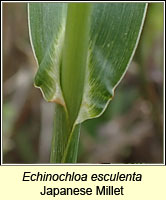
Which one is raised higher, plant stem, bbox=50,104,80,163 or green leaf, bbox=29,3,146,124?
green leaf, bbox=29,3,146,124

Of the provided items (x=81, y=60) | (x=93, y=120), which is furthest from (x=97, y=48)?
(x=93, y=120)

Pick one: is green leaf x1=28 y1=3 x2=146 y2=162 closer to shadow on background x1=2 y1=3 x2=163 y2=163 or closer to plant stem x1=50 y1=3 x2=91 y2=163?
plant stem x1=50 y1=3 x2=91 y2=163

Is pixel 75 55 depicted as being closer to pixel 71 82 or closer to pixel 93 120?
pixel 71 82

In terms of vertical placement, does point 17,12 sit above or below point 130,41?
above

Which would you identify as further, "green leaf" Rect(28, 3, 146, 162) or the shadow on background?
the shadow on background

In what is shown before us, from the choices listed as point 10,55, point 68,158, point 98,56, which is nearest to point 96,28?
point 98,56

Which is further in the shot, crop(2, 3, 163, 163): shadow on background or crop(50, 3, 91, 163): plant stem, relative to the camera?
crop(2, 3, 163, 163): shadow on background

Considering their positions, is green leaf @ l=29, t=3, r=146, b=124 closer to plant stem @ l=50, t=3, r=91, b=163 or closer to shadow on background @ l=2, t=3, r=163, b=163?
plant stem @ l=50, t=3, r=91, b=163

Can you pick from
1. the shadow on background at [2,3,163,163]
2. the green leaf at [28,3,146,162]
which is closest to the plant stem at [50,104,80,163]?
the green leaf at [28,3,146,162]

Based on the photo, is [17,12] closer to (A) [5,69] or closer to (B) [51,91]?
(A) [5,69]

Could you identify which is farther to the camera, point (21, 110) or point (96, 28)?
point (21, 110)

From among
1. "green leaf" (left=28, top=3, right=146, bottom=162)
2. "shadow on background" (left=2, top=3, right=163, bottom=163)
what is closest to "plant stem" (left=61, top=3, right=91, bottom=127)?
"green leaf" (left=28, top=3, right=146, bottom=162)
